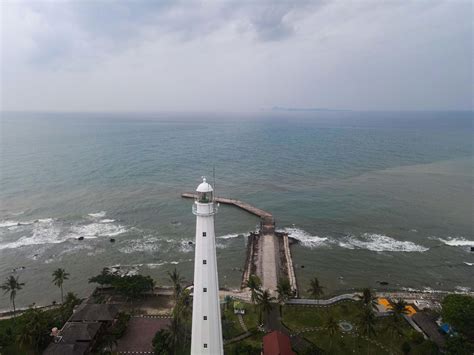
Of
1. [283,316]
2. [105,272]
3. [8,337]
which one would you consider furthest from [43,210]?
[283,316]

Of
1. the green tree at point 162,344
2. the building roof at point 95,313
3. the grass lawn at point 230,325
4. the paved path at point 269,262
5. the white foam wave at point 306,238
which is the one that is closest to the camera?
the green tree at point 162,344

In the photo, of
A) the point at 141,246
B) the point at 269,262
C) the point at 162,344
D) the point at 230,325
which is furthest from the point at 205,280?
the point at 141,246

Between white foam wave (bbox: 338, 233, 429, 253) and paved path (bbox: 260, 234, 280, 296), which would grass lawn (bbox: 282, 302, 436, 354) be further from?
white foam wave (bbox: 338, 233, 429, 253)

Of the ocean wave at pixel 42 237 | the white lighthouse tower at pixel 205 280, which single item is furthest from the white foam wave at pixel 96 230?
the white lighthouse tower at pixel 205 280

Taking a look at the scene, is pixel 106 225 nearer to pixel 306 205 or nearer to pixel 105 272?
pixel 105 272

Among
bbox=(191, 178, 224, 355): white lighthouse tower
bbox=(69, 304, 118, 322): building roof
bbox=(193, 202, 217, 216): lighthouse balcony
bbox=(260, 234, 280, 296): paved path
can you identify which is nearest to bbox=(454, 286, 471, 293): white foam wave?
bbox=(260, 234, 280, 296): paved path

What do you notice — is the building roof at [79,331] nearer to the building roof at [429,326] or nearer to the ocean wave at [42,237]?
the ocean wave at [42,237]
